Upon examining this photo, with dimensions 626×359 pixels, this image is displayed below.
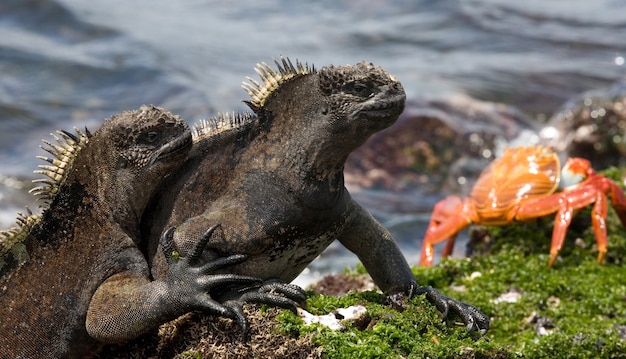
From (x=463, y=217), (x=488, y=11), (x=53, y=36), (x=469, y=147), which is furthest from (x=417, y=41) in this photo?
(x=463, y=217)

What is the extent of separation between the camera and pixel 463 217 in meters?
9.36

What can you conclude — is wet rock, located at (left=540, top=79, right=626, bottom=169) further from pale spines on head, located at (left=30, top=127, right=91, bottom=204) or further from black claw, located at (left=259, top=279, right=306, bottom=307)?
pale spines on head, located at (left=30, top=127, right=91, bottom=204)

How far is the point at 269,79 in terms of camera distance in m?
5.32

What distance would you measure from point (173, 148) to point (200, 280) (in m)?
0.80

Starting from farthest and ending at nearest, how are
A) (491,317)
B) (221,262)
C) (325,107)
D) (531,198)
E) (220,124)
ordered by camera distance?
1. (531,198)
2. (491,317)
3. (220,124)
4. (325,107)
5. (221,262)

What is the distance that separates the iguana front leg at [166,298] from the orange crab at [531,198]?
164 inches

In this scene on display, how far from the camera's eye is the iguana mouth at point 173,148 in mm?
5105

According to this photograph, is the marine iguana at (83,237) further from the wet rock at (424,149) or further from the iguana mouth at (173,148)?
the wet rock at (424,149)

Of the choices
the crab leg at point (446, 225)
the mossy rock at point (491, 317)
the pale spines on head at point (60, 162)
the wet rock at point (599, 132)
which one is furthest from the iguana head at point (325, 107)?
the wet rock at point (599, 132)

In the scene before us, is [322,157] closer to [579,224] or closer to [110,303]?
Answer: [110,303]

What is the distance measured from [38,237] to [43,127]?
11913 millimetres

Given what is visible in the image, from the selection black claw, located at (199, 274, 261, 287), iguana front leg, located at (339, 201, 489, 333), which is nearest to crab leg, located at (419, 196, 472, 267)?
iguana front leg, located at (339, 201, 489, 333)

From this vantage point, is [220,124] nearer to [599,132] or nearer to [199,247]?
[199,247]

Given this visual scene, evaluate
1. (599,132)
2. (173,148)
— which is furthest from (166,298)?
(599,132)
